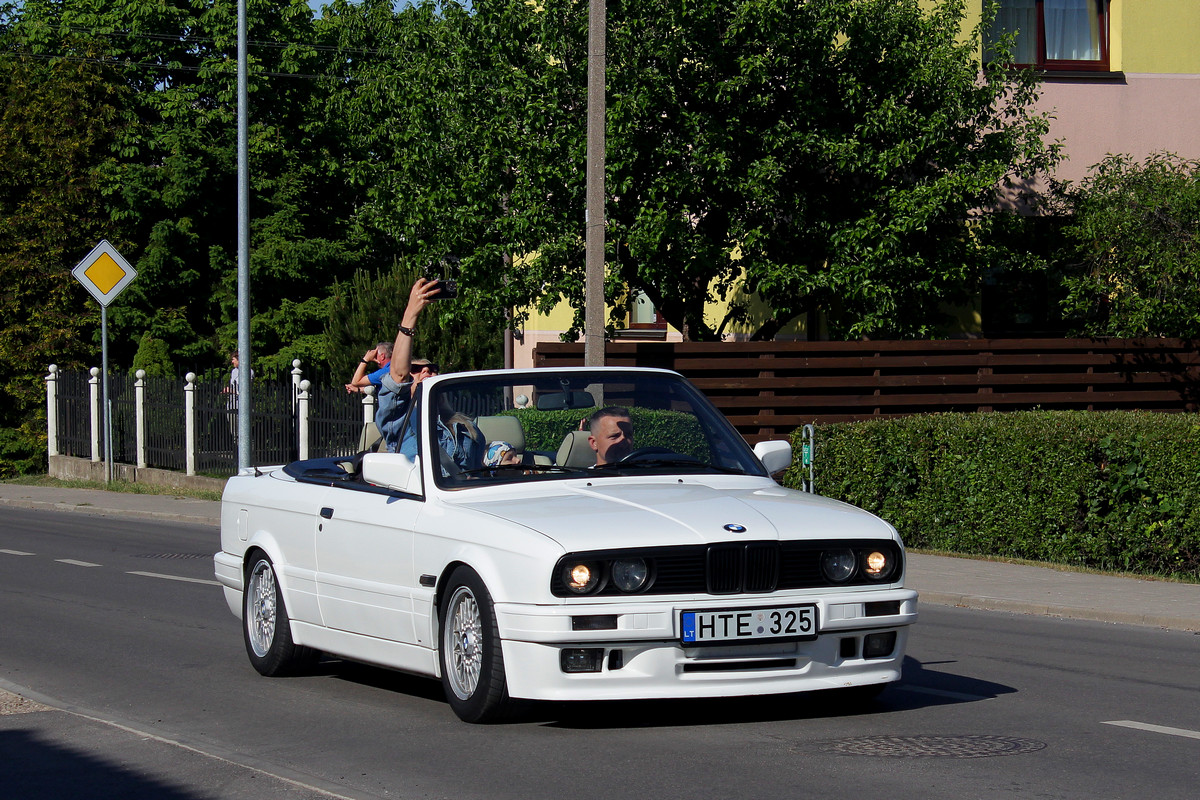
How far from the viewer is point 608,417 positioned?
821 cm

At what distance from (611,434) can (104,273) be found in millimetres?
21184

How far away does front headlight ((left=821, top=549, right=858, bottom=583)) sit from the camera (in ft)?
23.5

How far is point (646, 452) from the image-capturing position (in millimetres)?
8180

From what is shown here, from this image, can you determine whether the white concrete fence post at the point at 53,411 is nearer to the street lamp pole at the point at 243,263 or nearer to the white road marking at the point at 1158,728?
the street lamp pole at the point at 243,263

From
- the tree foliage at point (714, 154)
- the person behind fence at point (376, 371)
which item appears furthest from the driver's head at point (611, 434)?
the tree foliage at point (714, 154)

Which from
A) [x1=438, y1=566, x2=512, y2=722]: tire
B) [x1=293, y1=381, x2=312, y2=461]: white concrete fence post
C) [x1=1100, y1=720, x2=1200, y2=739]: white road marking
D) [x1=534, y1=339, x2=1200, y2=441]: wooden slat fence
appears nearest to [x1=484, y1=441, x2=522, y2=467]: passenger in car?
[x1=438, y1=566, x2=512, y2=722]: tire

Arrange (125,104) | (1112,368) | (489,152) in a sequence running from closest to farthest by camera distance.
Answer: (489,152) → (1112,368) → (125,104)

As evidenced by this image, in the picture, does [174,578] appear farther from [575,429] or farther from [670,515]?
[670,515]

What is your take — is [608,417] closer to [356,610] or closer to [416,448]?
[416,448]

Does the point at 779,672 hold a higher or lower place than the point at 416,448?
lower

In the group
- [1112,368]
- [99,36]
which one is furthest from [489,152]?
[99,36]

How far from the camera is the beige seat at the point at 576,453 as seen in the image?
804 centimetres

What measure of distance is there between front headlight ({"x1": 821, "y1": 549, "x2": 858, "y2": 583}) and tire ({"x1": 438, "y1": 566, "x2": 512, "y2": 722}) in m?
1.44

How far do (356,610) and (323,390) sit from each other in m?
17.1
